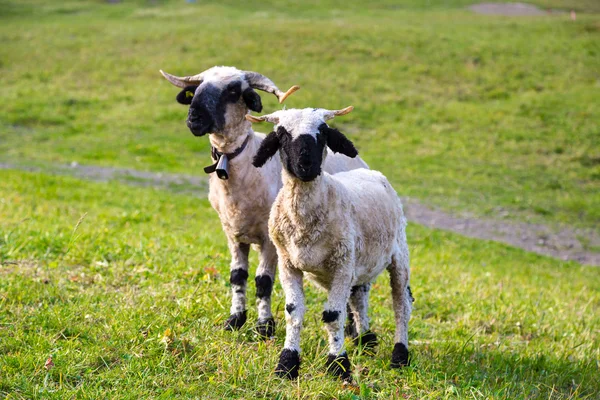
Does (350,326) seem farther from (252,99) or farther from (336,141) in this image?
(252,99)

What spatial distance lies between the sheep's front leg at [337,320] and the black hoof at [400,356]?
790 millimetres

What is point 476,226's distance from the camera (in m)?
17.5

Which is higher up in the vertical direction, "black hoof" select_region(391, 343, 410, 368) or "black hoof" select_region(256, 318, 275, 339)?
"black hoof" select_region(256, 318, 275, 339)

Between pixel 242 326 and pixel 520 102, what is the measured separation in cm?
2425

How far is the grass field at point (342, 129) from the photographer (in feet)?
18.9

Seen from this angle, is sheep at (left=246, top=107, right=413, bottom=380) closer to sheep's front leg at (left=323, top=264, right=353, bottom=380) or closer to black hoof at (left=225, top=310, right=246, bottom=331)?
sheep's front leg at (left=323, top=264, right=353, bottom=380)

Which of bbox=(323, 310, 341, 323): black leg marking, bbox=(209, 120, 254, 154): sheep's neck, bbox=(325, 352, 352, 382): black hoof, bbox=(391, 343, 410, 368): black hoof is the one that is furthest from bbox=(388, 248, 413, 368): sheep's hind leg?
bbox=(209, 120, 254, 154): sheep's neck

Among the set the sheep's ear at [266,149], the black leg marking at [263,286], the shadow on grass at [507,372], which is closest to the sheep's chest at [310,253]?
the sheep's ear at [266,149]

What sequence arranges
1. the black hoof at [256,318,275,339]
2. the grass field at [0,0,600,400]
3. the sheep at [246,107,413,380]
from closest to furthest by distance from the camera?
the sheep at [246,107,413,380] < the grass field at [0,0,600,400] < the black hoof at [256,318,275,339]


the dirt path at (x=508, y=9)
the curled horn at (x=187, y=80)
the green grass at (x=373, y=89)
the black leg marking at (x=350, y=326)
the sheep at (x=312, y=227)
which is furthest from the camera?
the dirt path at (x=508, y=9)

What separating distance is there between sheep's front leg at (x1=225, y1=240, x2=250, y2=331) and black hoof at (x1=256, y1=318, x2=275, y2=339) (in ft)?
0.72

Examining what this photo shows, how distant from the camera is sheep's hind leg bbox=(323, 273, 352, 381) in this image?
550cm

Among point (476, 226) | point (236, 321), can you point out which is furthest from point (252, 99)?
point (476, 226)

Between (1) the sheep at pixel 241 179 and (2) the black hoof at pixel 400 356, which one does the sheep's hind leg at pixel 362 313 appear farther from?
(1) the sheep at pixel 241 179
